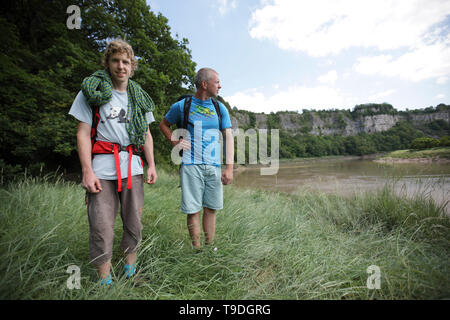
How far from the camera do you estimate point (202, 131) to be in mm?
1962

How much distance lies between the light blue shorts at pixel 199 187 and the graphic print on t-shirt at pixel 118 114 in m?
0.68

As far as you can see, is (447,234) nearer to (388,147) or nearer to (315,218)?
(315,218)

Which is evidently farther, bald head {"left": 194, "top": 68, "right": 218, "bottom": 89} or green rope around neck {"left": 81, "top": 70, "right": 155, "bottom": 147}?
bald head {"left": 194, "top": 68, "right": 218, "bottom": 89}

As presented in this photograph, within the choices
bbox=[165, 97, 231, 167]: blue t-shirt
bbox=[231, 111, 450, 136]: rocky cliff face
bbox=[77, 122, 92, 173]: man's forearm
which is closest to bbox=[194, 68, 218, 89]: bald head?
bbox=[165, 97, 231, 167]: blue t-shirt

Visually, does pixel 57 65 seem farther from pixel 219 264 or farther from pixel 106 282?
pixel 219 264

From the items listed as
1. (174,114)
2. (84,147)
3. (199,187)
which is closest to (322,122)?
(174,114)

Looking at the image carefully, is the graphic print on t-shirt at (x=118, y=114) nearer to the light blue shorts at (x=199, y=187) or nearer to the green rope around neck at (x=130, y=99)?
the green rope around neck at (x=130, y=99)

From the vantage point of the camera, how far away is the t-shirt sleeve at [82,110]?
133cm

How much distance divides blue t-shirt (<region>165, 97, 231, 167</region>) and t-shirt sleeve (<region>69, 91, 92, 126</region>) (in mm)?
820

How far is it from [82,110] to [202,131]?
98 centimetres

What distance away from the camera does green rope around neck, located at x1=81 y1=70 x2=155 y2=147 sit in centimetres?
133

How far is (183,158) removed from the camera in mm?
1924

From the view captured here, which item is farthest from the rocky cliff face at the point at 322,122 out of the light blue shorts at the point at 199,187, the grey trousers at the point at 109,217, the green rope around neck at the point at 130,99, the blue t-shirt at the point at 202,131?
the grey trousers at the point at 109,217

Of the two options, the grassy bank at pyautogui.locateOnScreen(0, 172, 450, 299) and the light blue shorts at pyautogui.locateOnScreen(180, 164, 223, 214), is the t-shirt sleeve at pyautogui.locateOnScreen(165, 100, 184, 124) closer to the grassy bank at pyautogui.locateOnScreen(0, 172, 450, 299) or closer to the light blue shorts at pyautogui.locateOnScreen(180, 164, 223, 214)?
the light blue shorts at pyautogui.locateOnScreen(180, 164, 223, 214)
